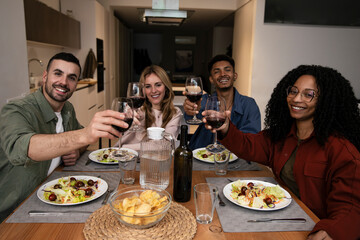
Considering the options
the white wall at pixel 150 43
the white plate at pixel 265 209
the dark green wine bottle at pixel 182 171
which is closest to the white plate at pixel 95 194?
the dark green wine bottle at pixel 182 171

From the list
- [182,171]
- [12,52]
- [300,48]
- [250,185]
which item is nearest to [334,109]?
[250,185]

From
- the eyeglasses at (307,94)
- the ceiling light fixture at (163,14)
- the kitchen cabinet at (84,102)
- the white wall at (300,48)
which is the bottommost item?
the kitchen cabinet at (84,102)

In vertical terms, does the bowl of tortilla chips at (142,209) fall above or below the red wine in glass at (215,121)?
below

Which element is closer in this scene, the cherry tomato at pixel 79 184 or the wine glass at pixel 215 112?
the cherry tomato at pixel 79 184

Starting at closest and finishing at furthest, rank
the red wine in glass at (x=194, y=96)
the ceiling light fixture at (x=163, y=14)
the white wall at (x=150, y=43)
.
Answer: the red wine in glass at (x=194, y=96), the ceiling light fixture at (x=163, y=14), the white wall at (x=150, y=43)

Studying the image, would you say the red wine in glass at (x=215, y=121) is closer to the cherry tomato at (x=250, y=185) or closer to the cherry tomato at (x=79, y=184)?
the cherry tomato at (x=250, y=185)

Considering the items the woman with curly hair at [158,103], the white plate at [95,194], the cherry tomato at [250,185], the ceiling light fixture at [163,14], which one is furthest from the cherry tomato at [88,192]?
the ceiling light fixture at [163,14]

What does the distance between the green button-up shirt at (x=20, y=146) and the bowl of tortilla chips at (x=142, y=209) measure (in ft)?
1.65

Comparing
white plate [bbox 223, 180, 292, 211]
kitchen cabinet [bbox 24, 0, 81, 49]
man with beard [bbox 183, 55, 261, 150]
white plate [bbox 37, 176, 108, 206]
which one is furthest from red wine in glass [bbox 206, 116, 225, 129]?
kitchen cabinet [bbox 24, 0, 81, 49]

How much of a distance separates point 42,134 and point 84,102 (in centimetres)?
358

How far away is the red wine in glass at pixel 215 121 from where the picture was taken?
4.70 feet

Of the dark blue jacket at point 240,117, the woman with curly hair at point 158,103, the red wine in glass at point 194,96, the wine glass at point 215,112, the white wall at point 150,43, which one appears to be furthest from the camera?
the white wall at point 150,43

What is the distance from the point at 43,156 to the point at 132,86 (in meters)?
0.85

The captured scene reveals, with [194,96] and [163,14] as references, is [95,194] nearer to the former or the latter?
[194,96]
